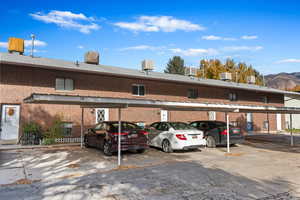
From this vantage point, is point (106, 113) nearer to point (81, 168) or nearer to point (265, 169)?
point (81, 168)

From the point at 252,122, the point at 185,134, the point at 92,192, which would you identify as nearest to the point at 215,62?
the point at 252,122

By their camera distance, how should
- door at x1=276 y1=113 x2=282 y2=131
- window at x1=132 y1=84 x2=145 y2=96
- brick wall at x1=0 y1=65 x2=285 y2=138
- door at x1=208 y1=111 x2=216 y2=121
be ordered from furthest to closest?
door at x1=276 y1=113 x2=282 y2=131, door at x1=208 y1=111 x2=216 y2=121, window at x1=132 y1=84 x2=145 y2=96, brick wall at x1=0 y1=65 x2=285 y2=138

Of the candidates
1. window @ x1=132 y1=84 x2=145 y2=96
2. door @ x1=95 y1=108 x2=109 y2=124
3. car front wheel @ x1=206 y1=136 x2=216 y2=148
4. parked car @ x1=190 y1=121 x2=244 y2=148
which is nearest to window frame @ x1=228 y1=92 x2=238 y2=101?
window @ x1=132 y1=84 x2=145 y2=96

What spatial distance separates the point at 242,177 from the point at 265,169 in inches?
59.9

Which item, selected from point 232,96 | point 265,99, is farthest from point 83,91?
point 265,99

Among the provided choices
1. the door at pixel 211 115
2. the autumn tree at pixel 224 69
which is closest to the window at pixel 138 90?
the door at pixel 211 115

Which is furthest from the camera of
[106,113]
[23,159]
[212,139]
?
[106,113]

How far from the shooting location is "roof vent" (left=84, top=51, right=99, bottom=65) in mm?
17188

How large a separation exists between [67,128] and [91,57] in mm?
6126

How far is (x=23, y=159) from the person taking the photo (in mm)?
8695

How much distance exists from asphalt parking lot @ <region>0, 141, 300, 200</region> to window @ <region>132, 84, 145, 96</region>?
7908mm

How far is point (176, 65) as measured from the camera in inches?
2228

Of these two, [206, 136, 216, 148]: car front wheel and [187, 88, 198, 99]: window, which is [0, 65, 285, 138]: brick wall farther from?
[206, 136, 216, 148]: car front wheel

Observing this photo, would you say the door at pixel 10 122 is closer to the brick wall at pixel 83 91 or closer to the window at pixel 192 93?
the brick wall at pixel 83 91
